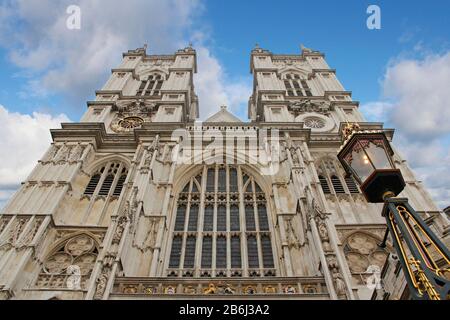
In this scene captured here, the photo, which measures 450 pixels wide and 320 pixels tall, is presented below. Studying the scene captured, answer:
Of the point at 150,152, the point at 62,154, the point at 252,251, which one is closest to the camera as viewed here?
the point at 252,251

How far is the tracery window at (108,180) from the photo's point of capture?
16734mm

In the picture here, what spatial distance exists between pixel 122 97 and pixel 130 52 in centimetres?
1062

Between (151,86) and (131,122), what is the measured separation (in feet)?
23.2

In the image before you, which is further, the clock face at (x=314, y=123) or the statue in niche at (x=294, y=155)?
the clock face at (x=314, y=123)

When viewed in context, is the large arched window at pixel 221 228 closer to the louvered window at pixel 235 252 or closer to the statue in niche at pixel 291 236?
the louvered window at pixel 235 252

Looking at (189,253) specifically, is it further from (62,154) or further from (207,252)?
(62,154)

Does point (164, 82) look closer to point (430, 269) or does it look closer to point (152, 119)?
point (152, 119)

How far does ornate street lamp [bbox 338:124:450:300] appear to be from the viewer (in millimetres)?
3365

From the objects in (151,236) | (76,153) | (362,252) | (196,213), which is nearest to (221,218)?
(196,213)

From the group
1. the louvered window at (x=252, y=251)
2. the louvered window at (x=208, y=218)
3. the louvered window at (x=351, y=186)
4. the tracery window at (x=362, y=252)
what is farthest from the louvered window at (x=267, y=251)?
the louvered window at (x=351, y=186)

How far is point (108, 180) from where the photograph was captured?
58.0 ft

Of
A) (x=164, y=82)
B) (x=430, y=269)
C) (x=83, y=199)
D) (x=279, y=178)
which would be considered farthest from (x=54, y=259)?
(x=164, y=82)

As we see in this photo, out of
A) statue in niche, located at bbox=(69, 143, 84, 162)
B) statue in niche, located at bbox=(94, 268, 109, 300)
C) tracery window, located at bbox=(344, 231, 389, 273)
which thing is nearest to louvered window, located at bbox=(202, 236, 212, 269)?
statue in niche, located at bbox=(94, 268, 109, 300)

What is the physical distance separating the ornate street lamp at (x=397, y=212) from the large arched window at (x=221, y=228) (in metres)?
8.03
